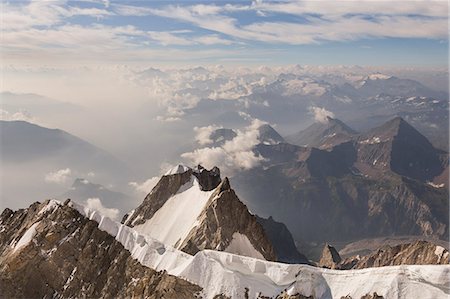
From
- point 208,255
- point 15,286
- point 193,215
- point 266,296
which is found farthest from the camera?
point 193,215

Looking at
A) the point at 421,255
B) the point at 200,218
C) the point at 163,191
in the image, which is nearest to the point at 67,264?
the point at 200,218

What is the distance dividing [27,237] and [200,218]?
44.7 meters

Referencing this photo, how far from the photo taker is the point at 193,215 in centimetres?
12719

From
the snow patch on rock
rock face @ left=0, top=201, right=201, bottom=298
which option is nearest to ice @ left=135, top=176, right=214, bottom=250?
the snow patch on rock

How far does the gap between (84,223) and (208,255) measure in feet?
92.3

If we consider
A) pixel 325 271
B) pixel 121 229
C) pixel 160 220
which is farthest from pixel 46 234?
pixel 160 220

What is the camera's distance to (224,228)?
354 feet

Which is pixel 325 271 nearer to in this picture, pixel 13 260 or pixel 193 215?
pixel 13 260

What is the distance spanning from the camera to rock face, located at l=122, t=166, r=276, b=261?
349 ft

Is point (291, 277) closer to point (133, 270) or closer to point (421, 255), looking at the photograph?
point (133, 270)

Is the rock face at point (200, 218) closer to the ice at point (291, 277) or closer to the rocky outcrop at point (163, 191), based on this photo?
the rocky outcrop at point (163, 191)

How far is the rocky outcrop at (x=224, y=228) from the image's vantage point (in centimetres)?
10569

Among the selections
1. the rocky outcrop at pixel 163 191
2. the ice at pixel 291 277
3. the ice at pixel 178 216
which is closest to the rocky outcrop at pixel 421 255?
the ice at pixel 291 277

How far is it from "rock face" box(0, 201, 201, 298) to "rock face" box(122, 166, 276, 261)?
95.3ft
